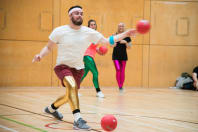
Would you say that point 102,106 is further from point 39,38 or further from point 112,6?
point 112,6

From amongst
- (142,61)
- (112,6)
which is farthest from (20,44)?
(142,61)

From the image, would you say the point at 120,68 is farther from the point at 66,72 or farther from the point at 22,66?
the point at 66,72

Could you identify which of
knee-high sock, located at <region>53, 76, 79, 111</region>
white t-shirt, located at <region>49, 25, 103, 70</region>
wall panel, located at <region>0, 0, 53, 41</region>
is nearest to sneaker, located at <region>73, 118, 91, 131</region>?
knee-high sock, located at <region>53, 76, 79, 111</region>

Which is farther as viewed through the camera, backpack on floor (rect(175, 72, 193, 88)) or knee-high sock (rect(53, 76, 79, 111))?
backpack on floor (rect(175, 72, 193, 88))

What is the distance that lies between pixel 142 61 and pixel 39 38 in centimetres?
381

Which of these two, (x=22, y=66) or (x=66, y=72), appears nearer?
(x=66, y=72)

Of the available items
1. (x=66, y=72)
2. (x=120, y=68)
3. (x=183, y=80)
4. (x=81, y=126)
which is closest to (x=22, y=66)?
(x=120, y=68)

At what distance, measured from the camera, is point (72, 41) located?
217 inches

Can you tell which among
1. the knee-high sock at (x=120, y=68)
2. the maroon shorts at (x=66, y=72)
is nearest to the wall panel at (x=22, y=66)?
the knee-high sock at (x=120, y=68)

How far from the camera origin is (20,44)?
11797mm

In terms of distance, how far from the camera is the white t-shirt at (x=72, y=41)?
5516 millimetres

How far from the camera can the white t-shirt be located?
552 cm

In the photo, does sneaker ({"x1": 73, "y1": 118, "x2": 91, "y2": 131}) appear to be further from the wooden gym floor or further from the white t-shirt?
the white t-shirt

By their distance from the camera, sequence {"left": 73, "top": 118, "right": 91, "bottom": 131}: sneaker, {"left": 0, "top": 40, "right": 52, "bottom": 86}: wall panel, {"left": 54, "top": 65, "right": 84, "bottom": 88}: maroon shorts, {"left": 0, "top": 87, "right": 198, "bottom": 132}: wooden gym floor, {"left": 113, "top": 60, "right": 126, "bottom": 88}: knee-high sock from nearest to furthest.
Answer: {"left": 73, "top": 118, "right": 91, "bottom": 131}: sneaker
{"left": 0, "top": 87, "right": 198, "bottom": 132}: wooden gym floor
{"left": 54, "top": 65, "right": 84, "bottom": 88}: maroon shorts
{"left": 113, "top": 60, "right": 126, "bottom": 88}: knee-high sock
{"left": 0, "top": 40, "right": 52, "bottom": 86}: wall panel
